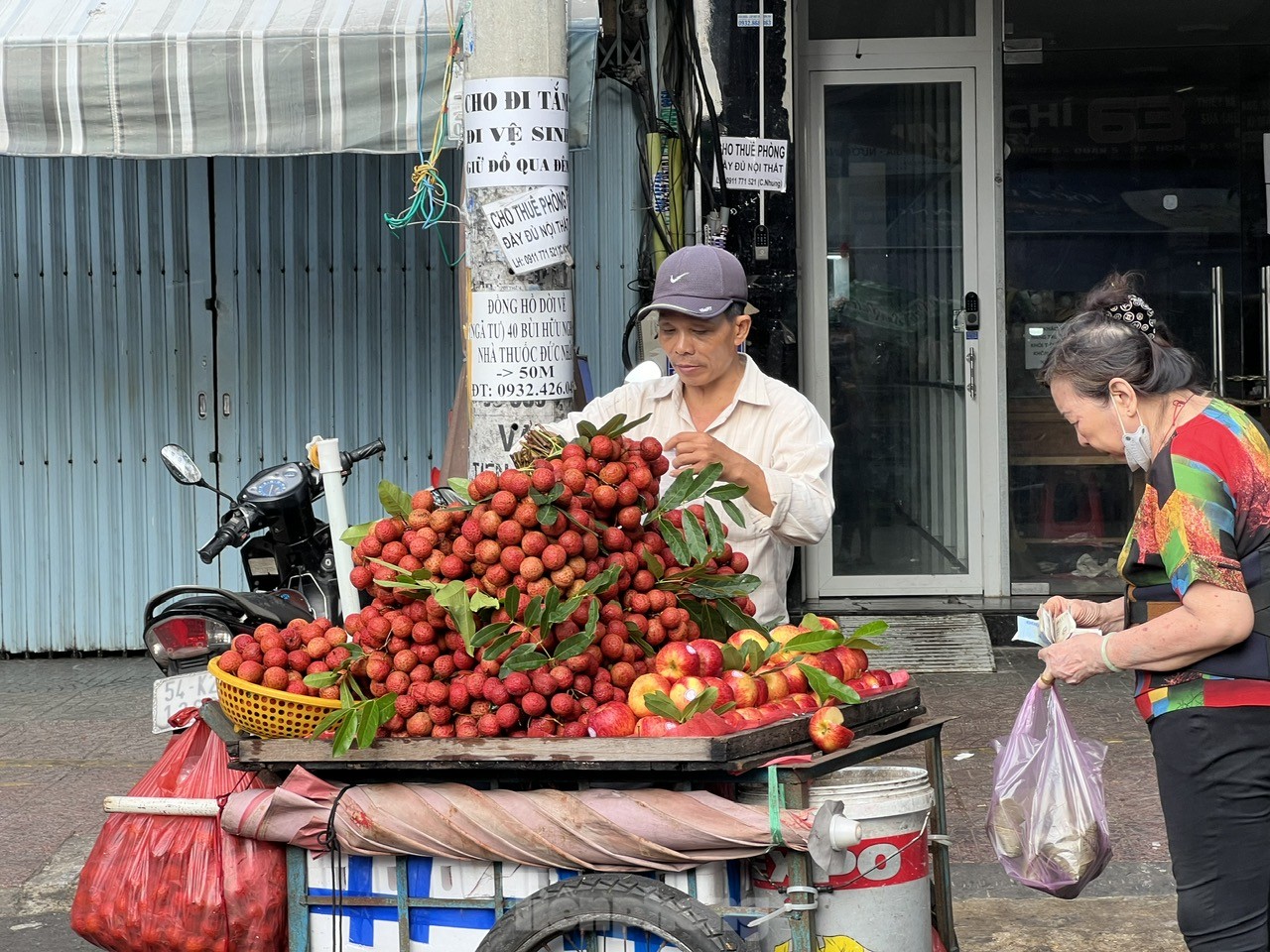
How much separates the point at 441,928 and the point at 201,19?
4453 mm

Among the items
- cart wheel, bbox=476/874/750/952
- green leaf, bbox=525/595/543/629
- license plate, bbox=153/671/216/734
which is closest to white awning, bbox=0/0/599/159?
license plate, bbox=153/671/216/734

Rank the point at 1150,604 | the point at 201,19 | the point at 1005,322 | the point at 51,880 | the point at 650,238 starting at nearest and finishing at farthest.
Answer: the point at 1150,604
the point at 51,880
the point at 201,19
the point at 650,238
the point at 1005,322

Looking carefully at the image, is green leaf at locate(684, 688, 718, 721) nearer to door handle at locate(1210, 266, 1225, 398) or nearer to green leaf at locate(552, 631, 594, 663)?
green leaf at locate(552, 631, 594, 663)

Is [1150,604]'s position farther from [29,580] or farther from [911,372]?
[29,580]

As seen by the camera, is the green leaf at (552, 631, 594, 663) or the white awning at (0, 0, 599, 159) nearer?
the green leaf at (552, 631, 594, 663)

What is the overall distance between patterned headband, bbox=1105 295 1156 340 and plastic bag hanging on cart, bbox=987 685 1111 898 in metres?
0.82

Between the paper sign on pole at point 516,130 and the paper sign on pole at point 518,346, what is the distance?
1.19 ft

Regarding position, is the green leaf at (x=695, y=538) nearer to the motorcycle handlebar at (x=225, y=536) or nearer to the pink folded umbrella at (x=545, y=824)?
the pink folded umbrella at (x=545, y=824)

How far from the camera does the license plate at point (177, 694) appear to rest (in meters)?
3.82

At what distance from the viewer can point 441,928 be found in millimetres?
3170

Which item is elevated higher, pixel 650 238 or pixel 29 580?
pixel 650 238

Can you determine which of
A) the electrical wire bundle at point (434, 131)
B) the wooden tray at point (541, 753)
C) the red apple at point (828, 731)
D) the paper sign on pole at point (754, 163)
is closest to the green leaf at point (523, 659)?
the wooden tray at point (541, 753)

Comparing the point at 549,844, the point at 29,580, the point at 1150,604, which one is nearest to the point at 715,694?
the point at 549,844

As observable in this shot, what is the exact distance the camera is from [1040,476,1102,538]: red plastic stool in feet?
27.5
